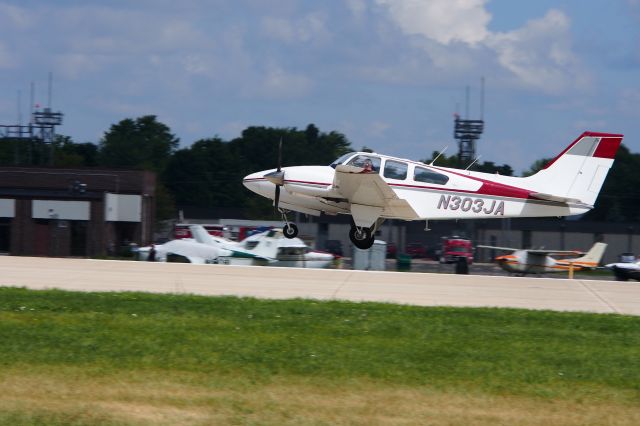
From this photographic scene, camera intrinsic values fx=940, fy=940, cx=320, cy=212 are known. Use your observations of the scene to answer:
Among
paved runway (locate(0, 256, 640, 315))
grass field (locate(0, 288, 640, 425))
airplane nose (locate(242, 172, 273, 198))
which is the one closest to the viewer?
grass field (locate(0, 288, 640, 425))

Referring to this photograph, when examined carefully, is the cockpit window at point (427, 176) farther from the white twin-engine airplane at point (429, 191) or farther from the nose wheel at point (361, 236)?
the nose wheel at point (361, 236)

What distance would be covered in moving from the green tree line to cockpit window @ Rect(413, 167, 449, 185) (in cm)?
5504

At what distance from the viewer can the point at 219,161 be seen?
95.8 metres

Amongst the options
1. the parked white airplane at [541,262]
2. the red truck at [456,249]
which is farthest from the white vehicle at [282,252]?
the red truck at [456,249]

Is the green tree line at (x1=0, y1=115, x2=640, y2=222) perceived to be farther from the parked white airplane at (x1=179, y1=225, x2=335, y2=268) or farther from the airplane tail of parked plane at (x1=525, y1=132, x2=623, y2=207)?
the airplane tail of parked plane at (x1=525, y1=132, x2=623, y2=207)

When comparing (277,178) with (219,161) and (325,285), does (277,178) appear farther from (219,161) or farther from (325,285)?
(219,161)

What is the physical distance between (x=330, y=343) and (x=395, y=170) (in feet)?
35.6

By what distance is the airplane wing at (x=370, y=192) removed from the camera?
21.9m

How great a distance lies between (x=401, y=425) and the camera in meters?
9.30

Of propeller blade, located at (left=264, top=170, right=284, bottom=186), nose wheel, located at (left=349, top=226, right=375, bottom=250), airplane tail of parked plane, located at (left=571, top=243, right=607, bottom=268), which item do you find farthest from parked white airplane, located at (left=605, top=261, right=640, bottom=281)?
propeller blade, located at (left=264, top=170, right=284, bottom=186)

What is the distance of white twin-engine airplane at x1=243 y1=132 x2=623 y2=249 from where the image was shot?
910 inches

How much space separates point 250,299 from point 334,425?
8.05 m

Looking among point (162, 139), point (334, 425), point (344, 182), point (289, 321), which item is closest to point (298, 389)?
point (334, 425)

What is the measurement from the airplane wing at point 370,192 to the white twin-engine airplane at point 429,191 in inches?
1.0
